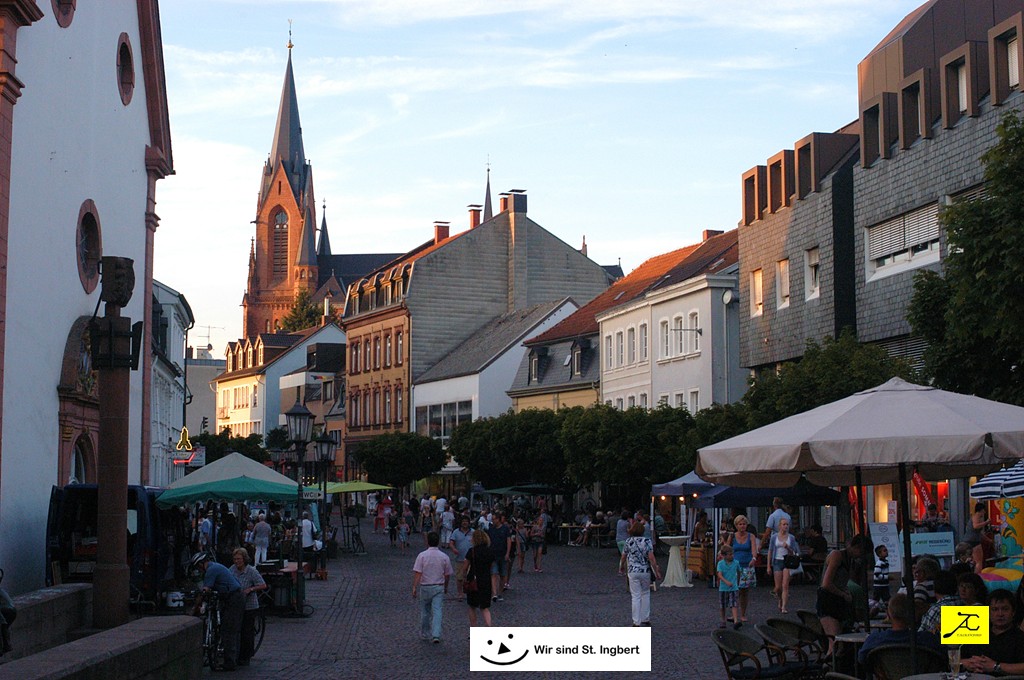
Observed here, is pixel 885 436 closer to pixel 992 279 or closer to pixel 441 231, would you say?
pixel 992 279

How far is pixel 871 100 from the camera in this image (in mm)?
35469

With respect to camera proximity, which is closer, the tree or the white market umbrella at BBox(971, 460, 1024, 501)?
the white market umbrella at BBox(971, 460, 1024, 501)

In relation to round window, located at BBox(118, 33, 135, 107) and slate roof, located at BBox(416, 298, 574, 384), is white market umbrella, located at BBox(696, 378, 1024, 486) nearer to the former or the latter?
round window, located at BBox(118, 33, 135, 107)

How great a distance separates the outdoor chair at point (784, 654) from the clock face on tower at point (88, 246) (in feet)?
52.2

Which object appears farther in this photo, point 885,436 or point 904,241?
point 904,241

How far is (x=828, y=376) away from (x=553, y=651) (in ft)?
51.1

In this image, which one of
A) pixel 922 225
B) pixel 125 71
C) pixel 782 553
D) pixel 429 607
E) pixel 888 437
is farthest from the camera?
pixel 922 225

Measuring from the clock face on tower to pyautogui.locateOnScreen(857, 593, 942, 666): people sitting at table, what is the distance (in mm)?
17308

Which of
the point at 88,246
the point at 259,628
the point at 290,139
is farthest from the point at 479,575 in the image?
the point at 290,139

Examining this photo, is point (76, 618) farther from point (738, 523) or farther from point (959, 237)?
point (959, 237)

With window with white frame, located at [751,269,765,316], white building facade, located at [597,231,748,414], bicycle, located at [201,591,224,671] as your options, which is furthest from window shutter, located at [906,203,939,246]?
bicycle, located at [201,591,224,671]

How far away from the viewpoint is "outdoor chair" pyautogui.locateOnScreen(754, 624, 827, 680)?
1226 cm

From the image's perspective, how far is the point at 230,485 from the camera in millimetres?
24984

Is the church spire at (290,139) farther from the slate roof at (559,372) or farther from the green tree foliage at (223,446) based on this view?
the slate roof at (559,372)
